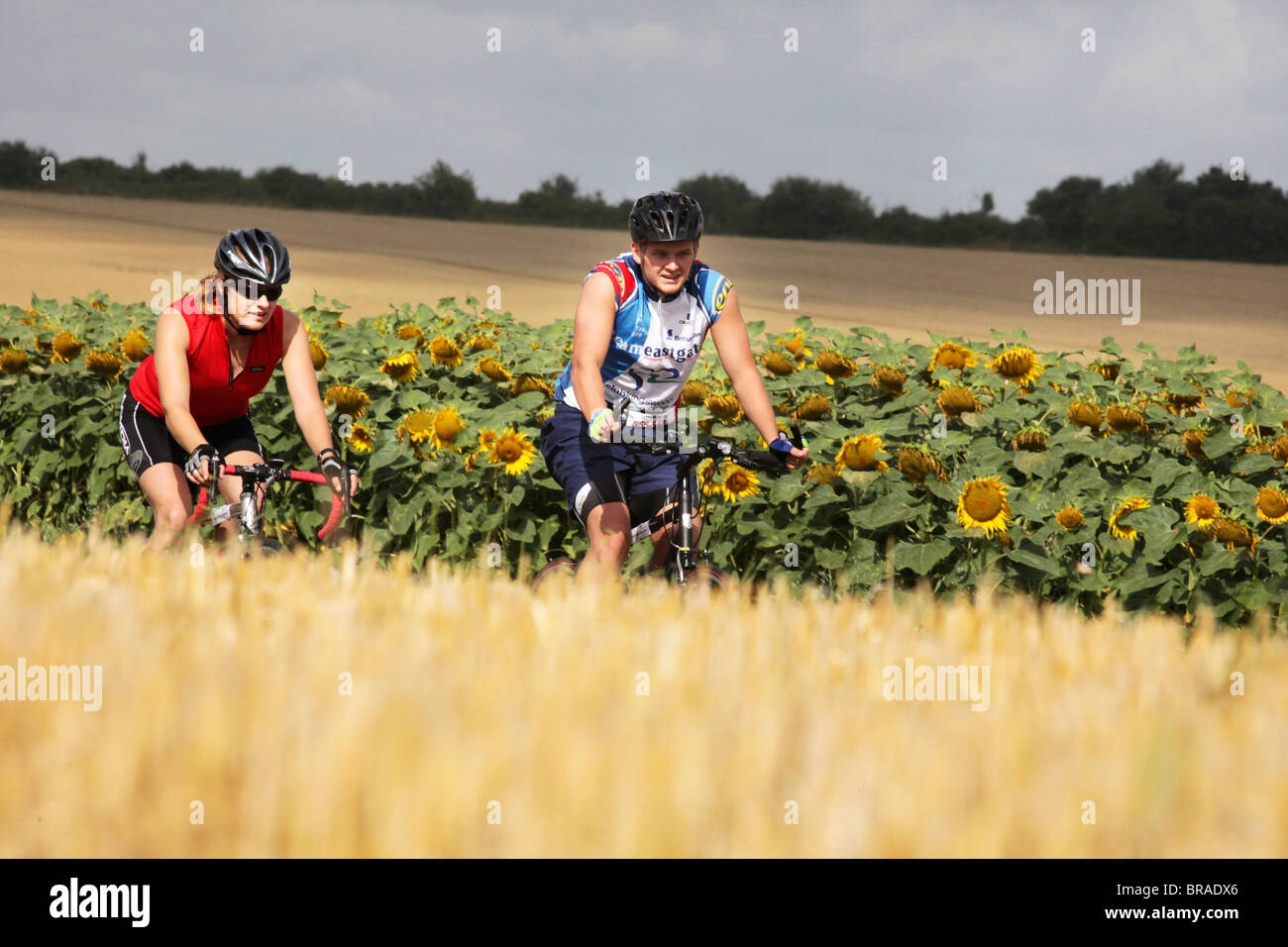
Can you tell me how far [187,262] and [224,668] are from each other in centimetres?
3104

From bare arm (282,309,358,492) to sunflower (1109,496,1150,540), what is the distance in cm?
344

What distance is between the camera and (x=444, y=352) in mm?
7613

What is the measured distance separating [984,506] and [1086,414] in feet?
3.16

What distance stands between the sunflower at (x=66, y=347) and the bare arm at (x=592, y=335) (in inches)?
202

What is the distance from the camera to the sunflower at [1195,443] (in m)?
6.43

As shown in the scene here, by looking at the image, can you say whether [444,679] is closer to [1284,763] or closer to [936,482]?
[1284,763]

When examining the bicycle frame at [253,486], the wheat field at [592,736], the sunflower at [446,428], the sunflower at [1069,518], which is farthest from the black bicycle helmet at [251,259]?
the sunflower at [1069,518]

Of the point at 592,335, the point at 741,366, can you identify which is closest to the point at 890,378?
the point at 741,366

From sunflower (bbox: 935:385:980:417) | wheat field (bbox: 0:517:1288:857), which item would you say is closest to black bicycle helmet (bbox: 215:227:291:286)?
wheat field (bbox: 0:517:1288:857)

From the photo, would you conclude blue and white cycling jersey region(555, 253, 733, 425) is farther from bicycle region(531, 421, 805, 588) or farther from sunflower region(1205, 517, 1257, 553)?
sunflower region(1205, 517, 1257, 553)

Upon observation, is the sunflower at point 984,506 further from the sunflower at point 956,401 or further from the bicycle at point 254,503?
the bicycle at point 254,503

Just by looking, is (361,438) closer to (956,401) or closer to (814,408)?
(814,408)

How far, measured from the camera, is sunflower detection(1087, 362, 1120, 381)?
7.41m

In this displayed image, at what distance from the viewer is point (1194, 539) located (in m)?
6.02
